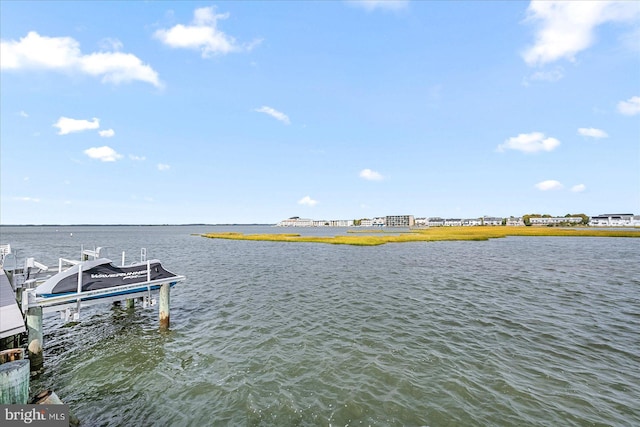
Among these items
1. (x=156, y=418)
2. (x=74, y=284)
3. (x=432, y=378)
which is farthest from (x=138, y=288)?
(x=432, y=378)

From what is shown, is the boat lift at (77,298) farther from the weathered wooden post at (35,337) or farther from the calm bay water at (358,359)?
the calm bay water at (358,359)

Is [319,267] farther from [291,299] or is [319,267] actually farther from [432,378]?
[432,378]

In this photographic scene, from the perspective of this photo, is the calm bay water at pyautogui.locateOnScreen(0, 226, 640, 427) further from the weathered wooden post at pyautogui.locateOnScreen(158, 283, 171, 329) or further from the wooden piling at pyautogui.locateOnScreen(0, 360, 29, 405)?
the wooden piling at pyautogui.locateOnScreen(0, 360, 29, 405)

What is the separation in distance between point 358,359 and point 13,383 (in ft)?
37.1

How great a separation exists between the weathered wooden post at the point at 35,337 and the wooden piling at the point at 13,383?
5.48 m

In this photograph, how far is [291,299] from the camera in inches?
881

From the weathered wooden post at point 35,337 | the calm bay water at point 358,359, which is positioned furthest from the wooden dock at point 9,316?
the calm bay water at point 358,359

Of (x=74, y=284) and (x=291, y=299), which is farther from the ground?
(x=74, y=284)

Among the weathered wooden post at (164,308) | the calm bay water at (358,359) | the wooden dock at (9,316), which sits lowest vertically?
the calm bay water at (358,359)

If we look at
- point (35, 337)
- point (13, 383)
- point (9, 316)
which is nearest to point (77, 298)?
point (35, 337)

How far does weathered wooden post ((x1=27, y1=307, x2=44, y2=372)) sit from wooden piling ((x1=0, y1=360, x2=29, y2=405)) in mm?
5475

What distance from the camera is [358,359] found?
12430mm

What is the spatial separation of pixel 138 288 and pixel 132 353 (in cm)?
400

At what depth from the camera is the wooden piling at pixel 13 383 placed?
720 cm
